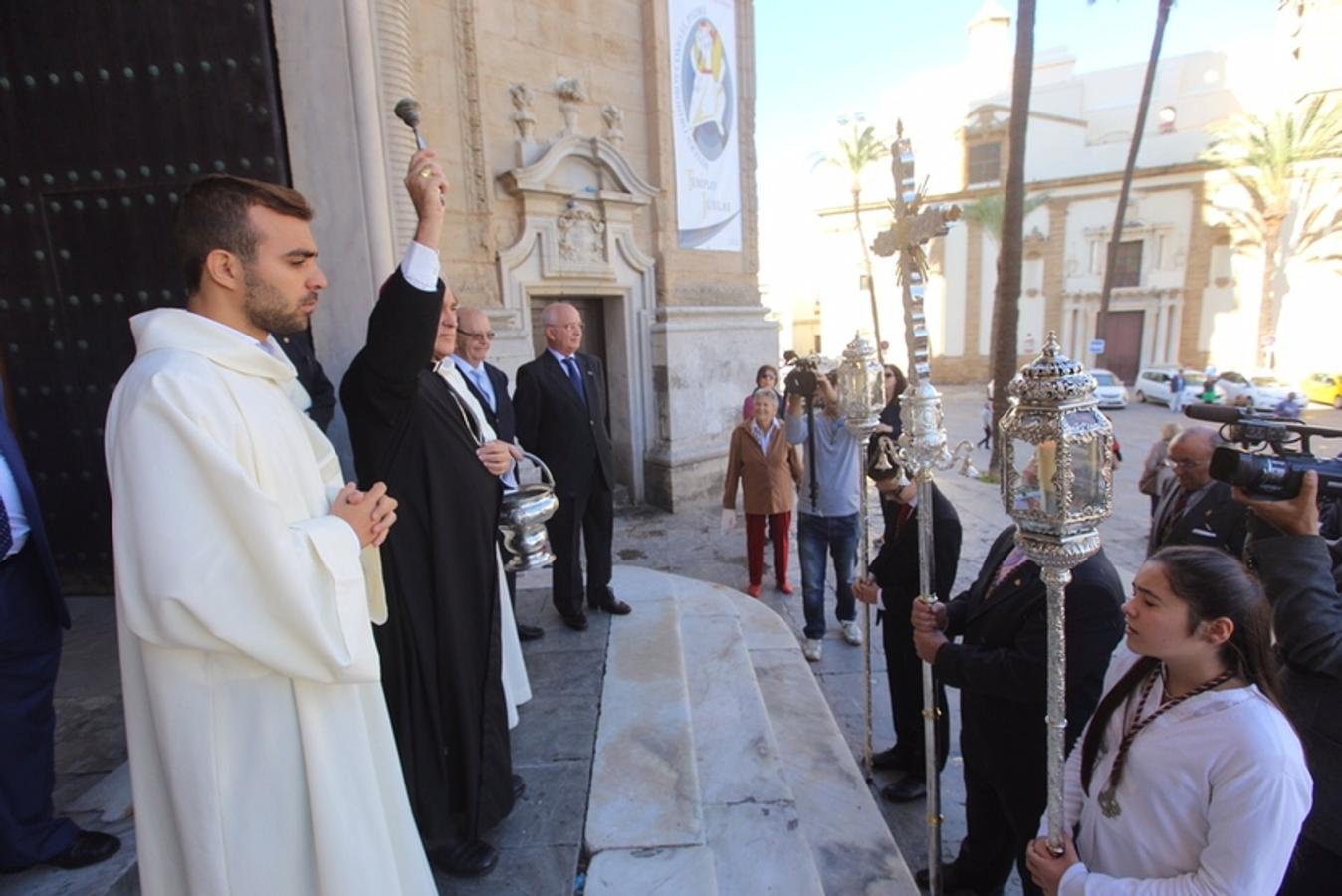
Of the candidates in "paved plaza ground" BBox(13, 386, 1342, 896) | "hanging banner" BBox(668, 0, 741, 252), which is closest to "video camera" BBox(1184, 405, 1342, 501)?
"paved plaza ground" BBox(13, 386, 1342, 896)

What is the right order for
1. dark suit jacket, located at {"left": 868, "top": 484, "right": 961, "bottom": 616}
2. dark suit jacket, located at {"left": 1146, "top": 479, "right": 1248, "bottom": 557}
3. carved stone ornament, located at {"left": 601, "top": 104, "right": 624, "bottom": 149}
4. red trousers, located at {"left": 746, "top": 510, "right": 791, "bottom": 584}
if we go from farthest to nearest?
carved stone ornament, located at {"left": 601, "top": 104, "right": 624, "bottom": 149}, red trousers, located at {"left": 746, "top": 510, "right": 791, "bottom": 584}, dark suit jacket, located at {"left": 868, "top": 484, "right": 961, "bottom": 616}, dark suit jacket, located at {"left": 1146, "top": 479, "right": 1248, "bottom": 557}

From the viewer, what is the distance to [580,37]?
7.93 metres

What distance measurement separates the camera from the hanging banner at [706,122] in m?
8.84

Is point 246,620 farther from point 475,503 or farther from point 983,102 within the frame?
point 983,102

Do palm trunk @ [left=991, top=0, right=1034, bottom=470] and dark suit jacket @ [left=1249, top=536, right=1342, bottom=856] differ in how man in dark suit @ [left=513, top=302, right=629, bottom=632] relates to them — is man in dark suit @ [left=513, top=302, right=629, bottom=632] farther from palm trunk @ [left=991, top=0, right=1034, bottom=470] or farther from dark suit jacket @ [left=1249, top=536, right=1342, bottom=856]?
palm trunk @ [left=991, top=0, right=1034, bottom=470]

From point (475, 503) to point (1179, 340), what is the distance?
36.6 m

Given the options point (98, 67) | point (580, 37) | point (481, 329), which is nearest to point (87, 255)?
point (98, 67)

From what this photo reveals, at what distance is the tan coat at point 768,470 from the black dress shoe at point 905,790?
2.61 meters

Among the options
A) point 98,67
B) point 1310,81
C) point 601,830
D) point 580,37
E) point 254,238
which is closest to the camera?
point 254,238

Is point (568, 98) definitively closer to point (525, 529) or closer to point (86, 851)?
point (525, 529)

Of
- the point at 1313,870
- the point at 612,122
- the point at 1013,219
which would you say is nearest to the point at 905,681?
the point at 1313,870

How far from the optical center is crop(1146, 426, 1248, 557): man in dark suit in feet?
9.46

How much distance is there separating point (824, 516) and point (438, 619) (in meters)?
3.42

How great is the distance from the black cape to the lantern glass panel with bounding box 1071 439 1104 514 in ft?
5.32
